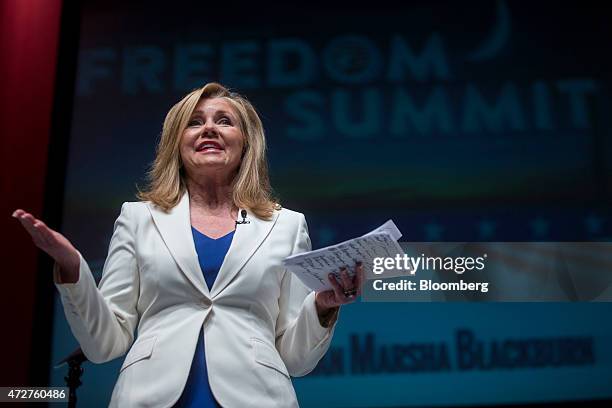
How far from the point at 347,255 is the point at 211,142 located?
22.3 inches

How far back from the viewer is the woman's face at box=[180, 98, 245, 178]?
1856mm

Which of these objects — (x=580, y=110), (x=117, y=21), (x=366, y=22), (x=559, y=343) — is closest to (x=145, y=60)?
(x=117, y=21)

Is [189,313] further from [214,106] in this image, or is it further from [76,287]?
[214,106]

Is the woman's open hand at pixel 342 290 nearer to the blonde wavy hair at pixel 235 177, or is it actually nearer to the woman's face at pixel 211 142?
the blonde wavy hair at pixel 235 177

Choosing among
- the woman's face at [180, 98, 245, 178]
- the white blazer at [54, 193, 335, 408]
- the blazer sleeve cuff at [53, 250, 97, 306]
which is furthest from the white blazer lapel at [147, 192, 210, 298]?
the blazer sleeve cuff at [53, 250, 97, 306]

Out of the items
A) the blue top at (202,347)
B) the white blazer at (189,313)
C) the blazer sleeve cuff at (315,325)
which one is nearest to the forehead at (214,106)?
the white blazer at (189,313)

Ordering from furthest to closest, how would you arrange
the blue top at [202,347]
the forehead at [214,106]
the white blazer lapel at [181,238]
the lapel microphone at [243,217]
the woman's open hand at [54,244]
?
the forehead at [214,106], the lapel microphone at [243,217], the white blazer lapel at [181,238], the blue top at [202,347], the woman's open hand at [54,244]

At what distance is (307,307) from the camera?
1709 mm

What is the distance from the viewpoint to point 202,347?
1595mm

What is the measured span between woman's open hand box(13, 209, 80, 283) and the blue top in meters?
0.30

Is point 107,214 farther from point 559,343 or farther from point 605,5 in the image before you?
point 605,5

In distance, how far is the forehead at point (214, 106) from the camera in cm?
193

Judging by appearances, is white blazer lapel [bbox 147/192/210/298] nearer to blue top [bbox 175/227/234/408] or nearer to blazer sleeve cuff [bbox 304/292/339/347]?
blue top [bbox 175/227/234/408]

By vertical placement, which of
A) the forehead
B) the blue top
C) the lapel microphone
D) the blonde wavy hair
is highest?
the forehead
